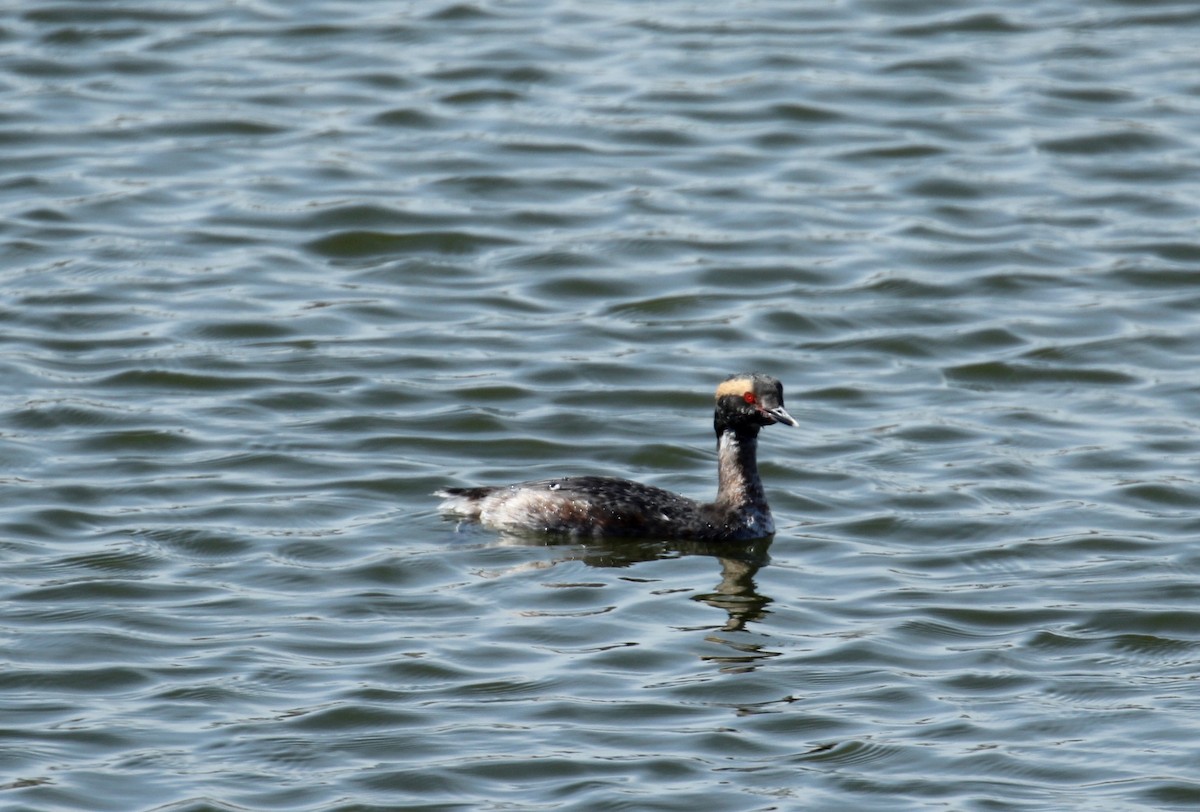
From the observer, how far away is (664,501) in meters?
13.1

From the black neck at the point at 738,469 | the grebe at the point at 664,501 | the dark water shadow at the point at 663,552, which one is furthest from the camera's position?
the black neck at the point at 738,469

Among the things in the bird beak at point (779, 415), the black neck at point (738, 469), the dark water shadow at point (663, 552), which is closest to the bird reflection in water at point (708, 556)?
the dark water shadow at point (663, 552)

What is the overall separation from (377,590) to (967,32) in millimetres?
13072

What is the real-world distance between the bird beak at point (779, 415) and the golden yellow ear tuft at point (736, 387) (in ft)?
0.54

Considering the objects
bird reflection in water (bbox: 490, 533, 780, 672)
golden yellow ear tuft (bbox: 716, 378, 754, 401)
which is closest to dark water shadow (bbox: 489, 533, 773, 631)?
bird reflection in water (bbox: 490, 533, 780, 672)

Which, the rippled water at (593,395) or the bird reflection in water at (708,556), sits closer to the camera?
the rippled water at (593,395)

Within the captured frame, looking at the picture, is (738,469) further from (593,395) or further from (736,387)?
(593,395)

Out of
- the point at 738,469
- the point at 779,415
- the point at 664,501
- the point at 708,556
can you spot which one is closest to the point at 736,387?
the point at 779,415

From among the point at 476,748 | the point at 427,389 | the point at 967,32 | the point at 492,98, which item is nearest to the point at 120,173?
the point at 492,98

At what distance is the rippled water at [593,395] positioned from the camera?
1050 cm

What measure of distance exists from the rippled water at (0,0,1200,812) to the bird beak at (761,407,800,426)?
0.74 m

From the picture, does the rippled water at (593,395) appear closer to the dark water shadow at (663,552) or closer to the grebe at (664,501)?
the dark water shadow at (663,552)

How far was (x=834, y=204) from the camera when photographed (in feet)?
63.6

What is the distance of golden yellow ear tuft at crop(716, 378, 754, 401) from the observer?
13297 mm
